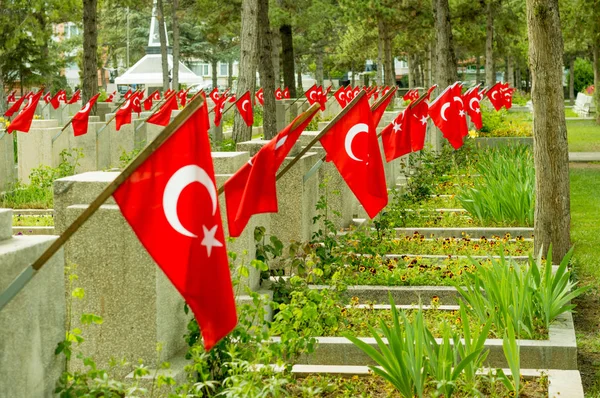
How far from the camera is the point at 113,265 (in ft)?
22.3

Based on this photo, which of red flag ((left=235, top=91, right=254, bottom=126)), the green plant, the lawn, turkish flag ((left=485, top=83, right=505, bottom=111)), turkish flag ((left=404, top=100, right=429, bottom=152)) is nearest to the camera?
the lawn

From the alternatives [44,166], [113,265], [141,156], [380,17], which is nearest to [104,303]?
[113,265]

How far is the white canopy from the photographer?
2106 inches

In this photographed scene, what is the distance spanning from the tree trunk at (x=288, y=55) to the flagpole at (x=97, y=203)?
3973 centimetres

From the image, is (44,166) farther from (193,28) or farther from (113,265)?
(193,28)

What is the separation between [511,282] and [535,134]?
3.87 metres

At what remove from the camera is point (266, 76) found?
87.7ft

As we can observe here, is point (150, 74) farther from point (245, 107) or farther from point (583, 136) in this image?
A: point (245, 107)

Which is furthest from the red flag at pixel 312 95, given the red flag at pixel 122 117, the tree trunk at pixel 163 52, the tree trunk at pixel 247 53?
the red flag at pixel 122 117

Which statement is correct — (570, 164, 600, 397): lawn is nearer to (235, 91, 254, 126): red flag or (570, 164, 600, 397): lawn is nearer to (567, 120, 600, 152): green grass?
(235, 91, 254, 126): red flag

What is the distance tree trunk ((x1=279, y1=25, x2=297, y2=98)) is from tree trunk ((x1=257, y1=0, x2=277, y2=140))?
Result: 1637 centimetres

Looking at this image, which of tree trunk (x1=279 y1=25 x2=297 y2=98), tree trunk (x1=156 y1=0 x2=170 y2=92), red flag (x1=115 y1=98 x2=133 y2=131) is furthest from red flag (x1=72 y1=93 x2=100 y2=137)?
tree trunk (x1=156 y1=0 x2=170 y2=92)

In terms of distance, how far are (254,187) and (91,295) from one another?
1.33 m

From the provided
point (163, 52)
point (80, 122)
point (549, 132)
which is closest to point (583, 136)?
point (163, 52)
